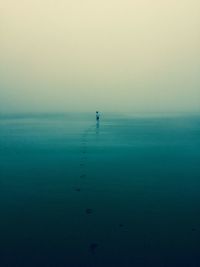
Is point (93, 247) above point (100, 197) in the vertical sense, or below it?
below

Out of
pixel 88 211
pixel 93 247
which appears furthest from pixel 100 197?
pixel 93 247

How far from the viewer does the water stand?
1.96 metres

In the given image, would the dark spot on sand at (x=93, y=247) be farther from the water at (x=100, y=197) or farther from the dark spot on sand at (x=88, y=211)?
the dark spot on sand at (x=88, y=211)

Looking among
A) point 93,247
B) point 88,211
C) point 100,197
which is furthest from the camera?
point 100,197

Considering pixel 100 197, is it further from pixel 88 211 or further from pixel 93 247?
pixel 93 247

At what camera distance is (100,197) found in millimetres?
2562

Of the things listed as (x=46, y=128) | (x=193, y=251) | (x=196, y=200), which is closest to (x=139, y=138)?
(x=46, y=128)

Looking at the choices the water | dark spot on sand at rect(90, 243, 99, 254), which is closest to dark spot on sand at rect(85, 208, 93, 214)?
the water

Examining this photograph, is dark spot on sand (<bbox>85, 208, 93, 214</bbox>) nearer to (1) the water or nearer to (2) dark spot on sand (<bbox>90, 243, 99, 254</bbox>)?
(1) the water

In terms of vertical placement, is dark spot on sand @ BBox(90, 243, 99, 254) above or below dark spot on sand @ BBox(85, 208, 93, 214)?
below

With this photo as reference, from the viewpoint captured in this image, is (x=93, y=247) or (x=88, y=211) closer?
(x=93, y=247)

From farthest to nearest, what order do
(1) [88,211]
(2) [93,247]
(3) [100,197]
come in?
(3) [100,197] < (1) [88,211] < (2) [93,247]

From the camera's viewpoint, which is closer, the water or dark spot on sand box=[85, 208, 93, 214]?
the water

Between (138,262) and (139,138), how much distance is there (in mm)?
2213
